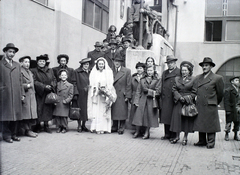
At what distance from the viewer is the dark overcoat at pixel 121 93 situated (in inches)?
332

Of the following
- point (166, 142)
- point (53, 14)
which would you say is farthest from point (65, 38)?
point (166, 142)

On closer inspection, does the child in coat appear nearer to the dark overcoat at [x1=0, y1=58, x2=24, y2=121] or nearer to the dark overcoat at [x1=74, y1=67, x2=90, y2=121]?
the dark overcoat at [x1=74, y1=67, x2=90, y2=121]

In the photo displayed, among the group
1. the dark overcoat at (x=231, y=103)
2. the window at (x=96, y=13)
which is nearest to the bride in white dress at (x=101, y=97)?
the dark overcoat at (x=231, y=103)

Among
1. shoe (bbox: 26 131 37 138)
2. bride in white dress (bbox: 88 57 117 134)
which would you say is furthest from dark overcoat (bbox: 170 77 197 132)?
shoe (bbox: 26 131 37 138)

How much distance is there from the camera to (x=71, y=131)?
853cm

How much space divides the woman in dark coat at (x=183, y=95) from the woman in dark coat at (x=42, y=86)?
3233 millimetres

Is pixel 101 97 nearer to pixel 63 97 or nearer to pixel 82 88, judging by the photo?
pixel 82 88

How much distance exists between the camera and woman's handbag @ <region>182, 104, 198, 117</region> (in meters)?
6.95

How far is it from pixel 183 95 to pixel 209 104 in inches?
25.0

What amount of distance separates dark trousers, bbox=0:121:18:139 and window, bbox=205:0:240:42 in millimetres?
13284

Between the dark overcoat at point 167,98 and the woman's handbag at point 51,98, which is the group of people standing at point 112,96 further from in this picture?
the woman's handbag at point 51,98

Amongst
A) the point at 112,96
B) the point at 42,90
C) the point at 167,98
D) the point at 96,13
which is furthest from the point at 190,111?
the point at 96,13

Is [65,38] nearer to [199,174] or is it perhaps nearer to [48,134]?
[48,134]

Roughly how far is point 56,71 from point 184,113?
379 cm
